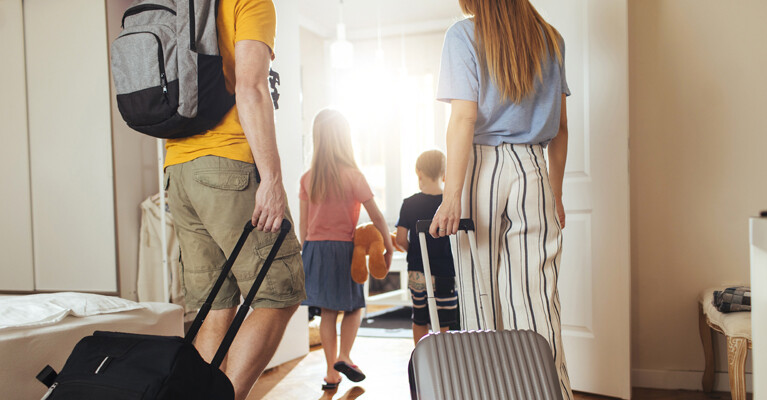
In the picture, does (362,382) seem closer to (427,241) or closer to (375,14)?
(427,241)

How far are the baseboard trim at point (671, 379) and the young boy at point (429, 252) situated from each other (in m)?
0.84

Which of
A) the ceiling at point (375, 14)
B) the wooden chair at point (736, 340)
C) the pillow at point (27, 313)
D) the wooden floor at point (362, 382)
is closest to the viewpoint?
the pillow at point (27, 313)

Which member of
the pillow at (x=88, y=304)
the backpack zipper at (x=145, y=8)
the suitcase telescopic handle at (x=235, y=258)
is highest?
the backpack zipper at (x=145, y=8)

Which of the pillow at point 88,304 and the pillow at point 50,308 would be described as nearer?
the pillow at point 50,308

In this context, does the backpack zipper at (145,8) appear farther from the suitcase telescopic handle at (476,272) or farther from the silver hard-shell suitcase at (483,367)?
the silver hard-shell suitcase at (483,367)

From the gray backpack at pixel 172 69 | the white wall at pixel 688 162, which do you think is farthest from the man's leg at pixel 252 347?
the white wall at pixel 688 162

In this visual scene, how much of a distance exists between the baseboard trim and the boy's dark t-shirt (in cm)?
94

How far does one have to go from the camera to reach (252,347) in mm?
1255

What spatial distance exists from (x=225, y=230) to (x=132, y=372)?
42 cm

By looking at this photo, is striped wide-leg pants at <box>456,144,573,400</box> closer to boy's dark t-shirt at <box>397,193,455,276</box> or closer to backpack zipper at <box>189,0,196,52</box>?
backpack zipper at <box>189,0,196,52</box>

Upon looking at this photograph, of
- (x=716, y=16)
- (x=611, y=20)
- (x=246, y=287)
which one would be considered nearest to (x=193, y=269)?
(x=246, y=287)

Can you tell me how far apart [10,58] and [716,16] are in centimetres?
342

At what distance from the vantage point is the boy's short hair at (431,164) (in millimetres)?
2533

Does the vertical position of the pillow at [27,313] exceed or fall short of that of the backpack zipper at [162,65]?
it falls short
